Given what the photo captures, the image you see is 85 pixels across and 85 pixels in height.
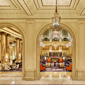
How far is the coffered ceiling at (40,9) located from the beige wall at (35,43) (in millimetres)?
426

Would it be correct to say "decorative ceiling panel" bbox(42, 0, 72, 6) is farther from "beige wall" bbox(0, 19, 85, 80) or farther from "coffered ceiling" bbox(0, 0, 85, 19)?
"beige wall" bbox(0, 19, 85, 80)

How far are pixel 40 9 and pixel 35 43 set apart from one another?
2412mm

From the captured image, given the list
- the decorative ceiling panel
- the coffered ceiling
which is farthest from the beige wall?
the decorative ceiling panel

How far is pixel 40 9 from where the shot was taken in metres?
7.32

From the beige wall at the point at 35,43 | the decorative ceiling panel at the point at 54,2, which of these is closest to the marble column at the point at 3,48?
the beige wall at the point at 35,43

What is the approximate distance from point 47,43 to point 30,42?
1609 cm

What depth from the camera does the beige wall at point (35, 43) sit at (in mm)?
7809

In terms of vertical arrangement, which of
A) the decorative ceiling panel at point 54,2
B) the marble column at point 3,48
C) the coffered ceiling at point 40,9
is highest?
the decorative ceiling panel at point 54,2

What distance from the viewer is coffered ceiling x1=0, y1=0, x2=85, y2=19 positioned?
6398mm

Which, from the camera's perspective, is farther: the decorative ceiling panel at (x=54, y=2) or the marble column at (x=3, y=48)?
the marble column at (x=3, y=48)

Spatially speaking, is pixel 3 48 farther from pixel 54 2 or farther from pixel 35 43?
pixel 54 2

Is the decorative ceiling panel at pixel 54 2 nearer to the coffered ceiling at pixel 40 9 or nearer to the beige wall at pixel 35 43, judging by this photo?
the coffered ceiling at pixel 40 9

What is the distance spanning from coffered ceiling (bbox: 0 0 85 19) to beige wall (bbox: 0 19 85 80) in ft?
1.40

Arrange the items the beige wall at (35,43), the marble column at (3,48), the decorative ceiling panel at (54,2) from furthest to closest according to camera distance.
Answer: the marble column at (3,48), the beige wall at (35,43), the decorative ceiling panel at (54,2)
